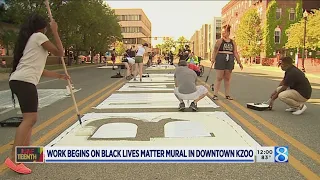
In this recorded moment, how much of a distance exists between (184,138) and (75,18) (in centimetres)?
3242

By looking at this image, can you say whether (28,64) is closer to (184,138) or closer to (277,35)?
(184,138)

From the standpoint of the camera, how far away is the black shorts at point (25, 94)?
4148 mm

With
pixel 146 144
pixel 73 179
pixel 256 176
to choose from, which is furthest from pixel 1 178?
pixel 256 176

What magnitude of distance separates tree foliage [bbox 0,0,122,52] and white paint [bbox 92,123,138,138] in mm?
22740

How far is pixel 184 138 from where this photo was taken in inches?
218

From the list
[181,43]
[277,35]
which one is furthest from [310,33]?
[181,43]

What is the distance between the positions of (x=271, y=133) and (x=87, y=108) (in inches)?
183

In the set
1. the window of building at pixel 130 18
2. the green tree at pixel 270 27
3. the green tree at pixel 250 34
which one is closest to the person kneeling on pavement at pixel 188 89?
the green tree at pixel 250 34

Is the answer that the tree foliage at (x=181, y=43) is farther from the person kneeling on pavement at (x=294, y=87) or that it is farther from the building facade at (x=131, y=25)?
the person kneeling on pavement at (x=294, y=87)

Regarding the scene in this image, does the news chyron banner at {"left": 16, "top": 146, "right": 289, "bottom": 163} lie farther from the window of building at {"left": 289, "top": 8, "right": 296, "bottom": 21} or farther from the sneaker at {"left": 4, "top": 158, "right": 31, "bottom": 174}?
the window of building at {"left": 289, "top": 8, "right": 296, "bottom": 21}

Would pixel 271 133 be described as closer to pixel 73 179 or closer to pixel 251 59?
pixel 73 179

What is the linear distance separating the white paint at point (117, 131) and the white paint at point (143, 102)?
7.41ft

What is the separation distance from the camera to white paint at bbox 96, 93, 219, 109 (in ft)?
29.9

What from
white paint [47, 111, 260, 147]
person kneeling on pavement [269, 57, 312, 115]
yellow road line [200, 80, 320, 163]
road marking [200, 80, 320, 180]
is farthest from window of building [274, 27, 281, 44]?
white paint [47, 111, 260, 147]
